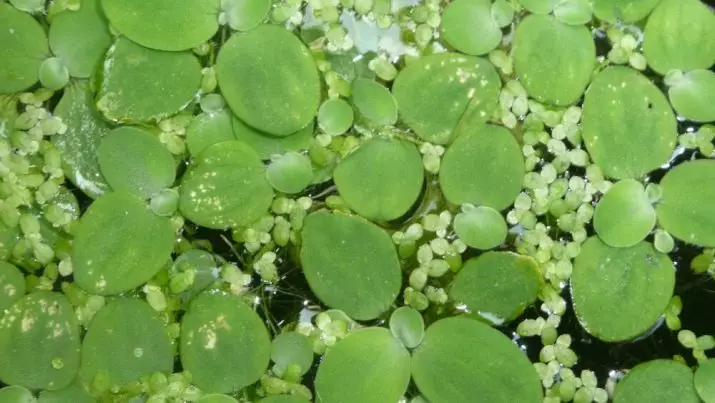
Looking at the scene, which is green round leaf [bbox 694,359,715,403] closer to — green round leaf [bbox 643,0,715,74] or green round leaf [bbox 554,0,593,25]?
green round leaf [bbox 643,0,715,74]

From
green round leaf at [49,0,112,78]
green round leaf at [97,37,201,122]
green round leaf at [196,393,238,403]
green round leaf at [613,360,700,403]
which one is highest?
green round leaf at [49,0,112,78]

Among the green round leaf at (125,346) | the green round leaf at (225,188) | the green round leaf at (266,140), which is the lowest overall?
the green round leaf at (125,346)

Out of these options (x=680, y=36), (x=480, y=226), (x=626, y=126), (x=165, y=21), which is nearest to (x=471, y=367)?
(x=480, y=226)

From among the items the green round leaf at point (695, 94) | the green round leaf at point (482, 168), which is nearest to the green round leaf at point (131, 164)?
the green round leaf at point (482, 168)

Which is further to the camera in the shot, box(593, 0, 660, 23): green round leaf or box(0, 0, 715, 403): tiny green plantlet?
box(593, 0, 660, 23): green round leaf

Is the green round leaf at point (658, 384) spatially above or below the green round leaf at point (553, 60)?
below

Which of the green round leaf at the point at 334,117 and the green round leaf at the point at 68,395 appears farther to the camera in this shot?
the green round leaf at the point at 334,117

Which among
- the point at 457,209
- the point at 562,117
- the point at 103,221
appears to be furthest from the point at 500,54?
the point at 103,221

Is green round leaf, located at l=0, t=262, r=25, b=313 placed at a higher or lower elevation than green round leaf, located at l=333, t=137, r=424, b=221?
lower

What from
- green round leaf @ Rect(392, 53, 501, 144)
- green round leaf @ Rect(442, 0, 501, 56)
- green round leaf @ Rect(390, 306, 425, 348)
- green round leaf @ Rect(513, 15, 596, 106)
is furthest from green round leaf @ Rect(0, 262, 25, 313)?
green round leaf @ Rect(513, 15, 596, 106)

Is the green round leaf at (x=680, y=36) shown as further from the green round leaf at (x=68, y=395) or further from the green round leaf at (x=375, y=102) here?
the green round leaf at (x=68, y=395)
